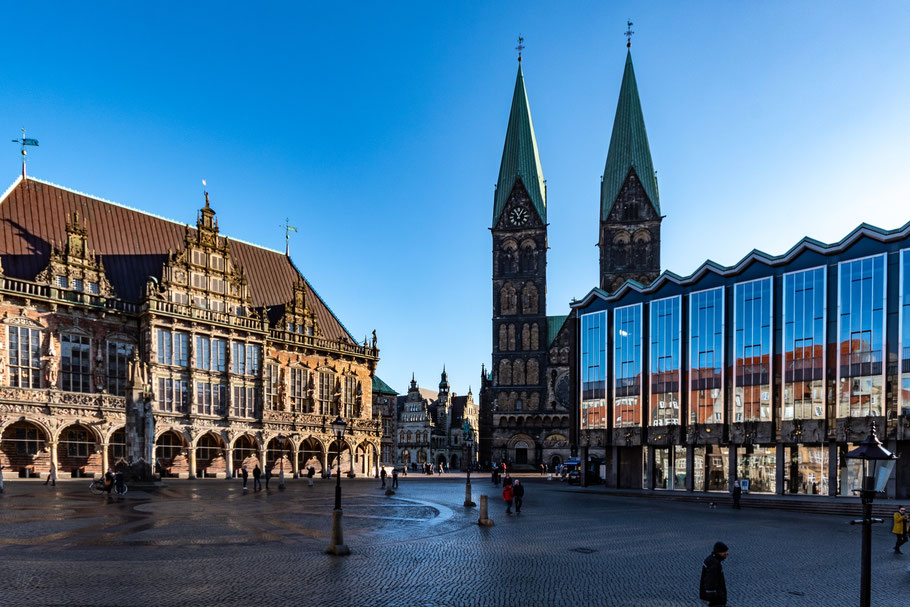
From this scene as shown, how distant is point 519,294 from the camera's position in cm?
9550

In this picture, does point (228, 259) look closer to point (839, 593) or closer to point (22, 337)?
point (22, 337)

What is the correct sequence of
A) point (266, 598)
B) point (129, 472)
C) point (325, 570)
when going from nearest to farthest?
1. point (266, 598)
2. point (325, 570)
3. point (129, 472)

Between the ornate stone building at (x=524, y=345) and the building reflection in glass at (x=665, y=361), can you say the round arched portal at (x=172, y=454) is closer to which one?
the building reflection in glass at (x=665, y=361)

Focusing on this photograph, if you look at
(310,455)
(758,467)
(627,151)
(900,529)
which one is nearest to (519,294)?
(627,151)

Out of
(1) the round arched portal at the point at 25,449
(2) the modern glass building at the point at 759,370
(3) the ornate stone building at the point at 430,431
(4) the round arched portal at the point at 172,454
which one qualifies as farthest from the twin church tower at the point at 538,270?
(1) the round arched portal at the point at 25,449

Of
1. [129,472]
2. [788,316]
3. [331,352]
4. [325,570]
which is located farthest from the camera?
[331,352]

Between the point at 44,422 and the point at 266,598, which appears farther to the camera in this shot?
the point at 44,422

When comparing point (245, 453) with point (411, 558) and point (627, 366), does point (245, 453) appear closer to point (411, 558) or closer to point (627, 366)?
point (627, 366)

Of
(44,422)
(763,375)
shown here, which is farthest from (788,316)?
(44,422)

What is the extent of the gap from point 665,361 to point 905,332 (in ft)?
49.8

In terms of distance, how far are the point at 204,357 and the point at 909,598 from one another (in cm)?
4863

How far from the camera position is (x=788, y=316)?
133ft

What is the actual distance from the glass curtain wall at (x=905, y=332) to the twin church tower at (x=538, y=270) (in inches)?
2166

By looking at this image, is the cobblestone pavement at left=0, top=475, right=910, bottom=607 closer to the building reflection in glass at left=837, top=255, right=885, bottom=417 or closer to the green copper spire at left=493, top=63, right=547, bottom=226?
the building reflection in glass at left=837, top=255, right=885, bottom=417
